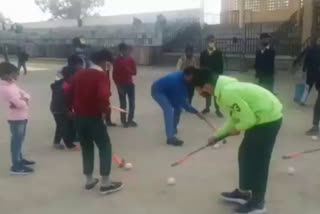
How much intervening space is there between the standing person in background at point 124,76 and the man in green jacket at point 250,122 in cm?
456

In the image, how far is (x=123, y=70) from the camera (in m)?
9.13

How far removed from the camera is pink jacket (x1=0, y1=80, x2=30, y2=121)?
595 centimetres

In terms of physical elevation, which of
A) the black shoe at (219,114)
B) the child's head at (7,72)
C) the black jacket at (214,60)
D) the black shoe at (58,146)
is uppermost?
the child's head at (7,72)

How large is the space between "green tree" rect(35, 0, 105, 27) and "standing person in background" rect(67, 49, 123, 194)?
65932 mm

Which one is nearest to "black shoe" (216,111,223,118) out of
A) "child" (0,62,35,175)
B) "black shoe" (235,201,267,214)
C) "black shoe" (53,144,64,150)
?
"black shoe" (53,144,64,150)

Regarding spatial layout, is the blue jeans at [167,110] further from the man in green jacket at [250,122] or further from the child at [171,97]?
the man in green jacket at [250,122]

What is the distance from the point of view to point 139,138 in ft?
27.5

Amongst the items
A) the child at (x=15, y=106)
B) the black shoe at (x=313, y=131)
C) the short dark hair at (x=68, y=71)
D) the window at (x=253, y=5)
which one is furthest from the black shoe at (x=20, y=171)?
the window at (x=253, y=5)

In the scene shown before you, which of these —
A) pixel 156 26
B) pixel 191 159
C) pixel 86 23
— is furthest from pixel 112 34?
pixel 191 159

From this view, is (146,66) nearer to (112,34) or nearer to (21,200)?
(112,34)

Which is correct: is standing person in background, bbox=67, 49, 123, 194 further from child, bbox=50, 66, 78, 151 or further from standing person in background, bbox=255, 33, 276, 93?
standing person in background, bbox=255, 33, 276, 93

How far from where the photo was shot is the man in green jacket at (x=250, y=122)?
4441mm

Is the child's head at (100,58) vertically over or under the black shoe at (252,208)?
over

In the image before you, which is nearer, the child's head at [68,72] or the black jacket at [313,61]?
the child's head at [68,72]
